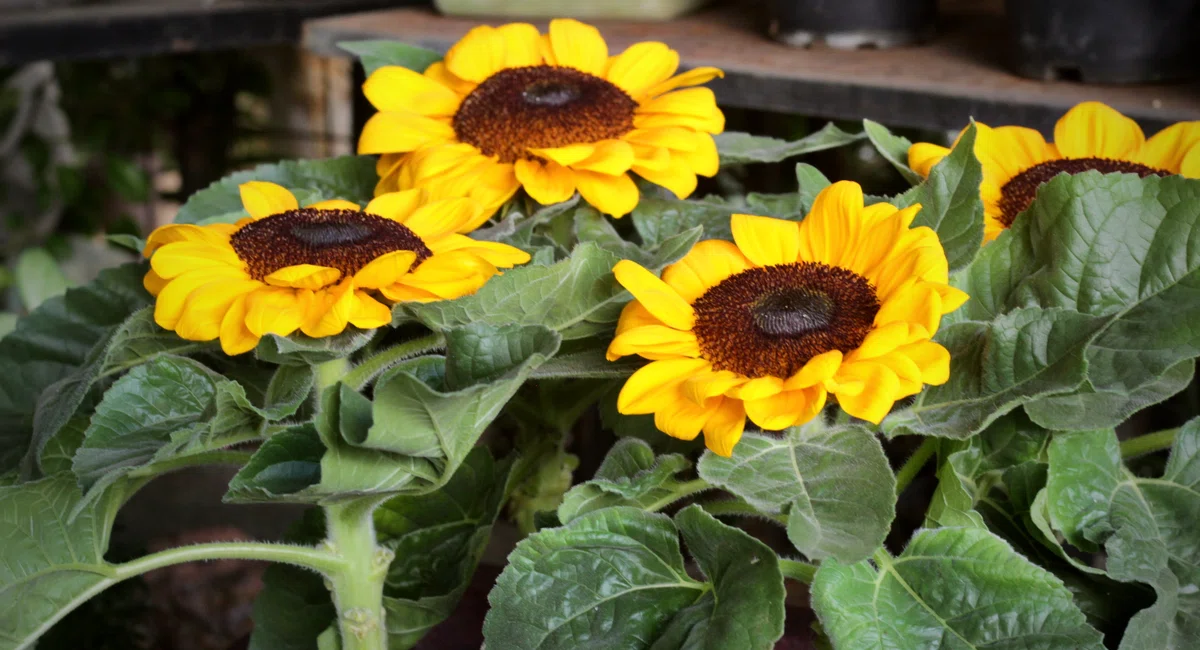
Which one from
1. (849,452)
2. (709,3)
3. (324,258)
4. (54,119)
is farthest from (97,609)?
(54,119)

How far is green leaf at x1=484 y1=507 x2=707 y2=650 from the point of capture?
49cm

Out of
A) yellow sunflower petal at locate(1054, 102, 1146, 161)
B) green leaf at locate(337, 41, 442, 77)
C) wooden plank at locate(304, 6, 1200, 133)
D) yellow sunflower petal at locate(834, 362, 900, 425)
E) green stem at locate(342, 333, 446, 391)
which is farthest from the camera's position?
wooden plank at locate(304, 6, 1200, 133)

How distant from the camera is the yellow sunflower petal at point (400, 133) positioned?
65cm

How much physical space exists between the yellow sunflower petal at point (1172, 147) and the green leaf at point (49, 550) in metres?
0.52

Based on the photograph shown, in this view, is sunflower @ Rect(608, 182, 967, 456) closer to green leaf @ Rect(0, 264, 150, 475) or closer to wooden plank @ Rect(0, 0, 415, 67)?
green leaf @ Rect(0, 264, 150, 475)

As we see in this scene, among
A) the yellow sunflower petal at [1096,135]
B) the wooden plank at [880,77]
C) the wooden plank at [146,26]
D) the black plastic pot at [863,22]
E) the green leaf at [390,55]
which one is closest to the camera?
the yellow sunflower petal at [1096,135]

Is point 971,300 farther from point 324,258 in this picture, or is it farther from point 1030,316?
point 324,258

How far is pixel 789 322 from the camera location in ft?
1.62

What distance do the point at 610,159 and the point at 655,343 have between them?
5.3 inches

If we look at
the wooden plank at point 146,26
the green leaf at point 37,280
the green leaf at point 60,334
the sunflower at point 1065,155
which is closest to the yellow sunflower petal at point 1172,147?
the sunflower at point 1065,155

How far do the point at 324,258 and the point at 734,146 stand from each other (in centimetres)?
29

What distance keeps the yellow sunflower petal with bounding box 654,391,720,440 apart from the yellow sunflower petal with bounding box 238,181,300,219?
0.22 m

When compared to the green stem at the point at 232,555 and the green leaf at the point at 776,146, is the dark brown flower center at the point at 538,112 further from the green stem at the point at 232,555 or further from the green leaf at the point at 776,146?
the green stem at the point at 232,555

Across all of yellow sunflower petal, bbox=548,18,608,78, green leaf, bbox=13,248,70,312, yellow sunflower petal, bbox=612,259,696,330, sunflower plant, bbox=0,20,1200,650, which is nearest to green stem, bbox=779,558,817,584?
sunflower plant, bbox=0,20,1200,650
